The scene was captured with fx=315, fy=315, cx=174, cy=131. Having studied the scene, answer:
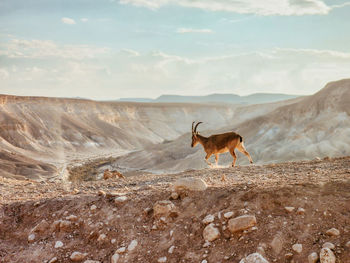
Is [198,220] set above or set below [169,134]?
above

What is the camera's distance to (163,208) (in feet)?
20.6

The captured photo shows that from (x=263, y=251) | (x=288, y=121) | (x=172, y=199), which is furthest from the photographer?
(x=288, y=121)

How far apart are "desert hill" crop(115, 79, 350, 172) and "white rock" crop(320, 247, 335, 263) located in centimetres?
3408

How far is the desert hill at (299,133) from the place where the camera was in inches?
1471

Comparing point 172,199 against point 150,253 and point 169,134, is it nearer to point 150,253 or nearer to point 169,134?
point 150,253

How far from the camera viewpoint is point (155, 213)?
6.31 metres

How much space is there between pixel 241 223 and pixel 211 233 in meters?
0.54

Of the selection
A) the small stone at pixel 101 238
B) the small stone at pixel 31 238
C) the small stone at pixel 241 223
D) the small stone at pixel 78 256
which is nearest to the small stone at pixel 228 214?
the small stone at pixel 241 223

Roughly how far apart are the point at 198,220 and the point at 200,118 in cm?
12910

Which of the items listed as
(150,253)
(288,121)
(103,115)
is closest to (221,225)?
(150,253)

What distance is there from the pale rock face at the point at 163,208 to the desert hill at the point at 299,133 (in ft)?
110

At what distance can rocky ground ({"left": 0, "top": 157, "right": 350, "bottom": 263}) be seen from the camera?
4.90 m

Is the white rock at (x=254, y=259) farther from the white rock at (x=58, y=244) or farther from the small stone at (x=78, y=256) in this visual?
the white rock at (x=58, y=244)

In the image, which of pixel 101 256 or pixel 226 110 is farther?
pixel 226 110
